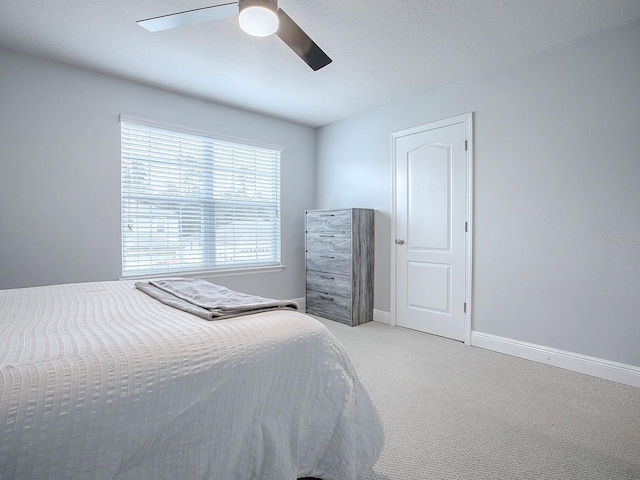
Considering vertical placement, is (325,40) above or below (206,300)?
above

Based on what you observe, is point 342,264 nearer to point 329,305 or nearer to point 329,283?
point 329,283

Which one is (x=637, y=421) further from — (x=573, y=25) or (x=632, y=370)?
(x=573, y=25)

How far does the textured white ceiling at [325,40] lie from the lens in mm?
2141

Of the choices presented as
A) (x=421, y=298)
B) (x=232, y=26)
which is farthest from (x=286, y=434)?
(x=421, y=298)

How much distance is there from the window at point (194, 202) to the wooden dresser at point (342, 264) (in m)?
0.60

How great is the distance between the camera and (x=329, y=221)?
397 centimetres

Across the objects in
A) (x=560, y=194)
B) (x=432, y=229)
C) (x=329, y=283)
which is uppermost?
(x=560, y=194)

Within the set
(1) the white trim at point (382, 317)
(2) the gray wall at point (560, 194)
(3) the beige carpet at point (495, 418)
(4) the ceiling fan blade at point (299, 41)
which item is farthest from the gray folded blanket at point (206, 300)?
(1) the white trim at point (382, 317)

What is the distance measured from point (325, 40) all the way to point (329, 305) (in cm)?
267

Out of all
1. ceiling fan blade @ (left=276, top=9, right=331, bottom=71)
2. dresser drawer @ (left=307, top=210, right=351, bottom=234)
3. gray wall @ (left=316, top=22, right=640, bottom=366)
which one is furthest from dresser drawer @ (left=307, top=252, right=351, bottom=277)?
ceiling fan blade @ (left=276, top=9, right=331, bottom=71)

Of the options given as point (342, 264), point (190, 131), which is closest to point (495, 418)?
point (342, 264)

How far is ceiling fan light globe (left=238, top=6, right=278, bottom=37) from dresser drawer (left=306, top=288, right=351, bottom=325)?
2.75 metres

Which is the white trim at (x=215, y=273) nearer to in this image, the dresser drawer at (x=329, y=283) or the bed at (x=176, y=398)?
the dresser drawer at (x=329, y=283)

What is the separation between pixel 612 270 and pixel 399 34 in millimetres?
2220
